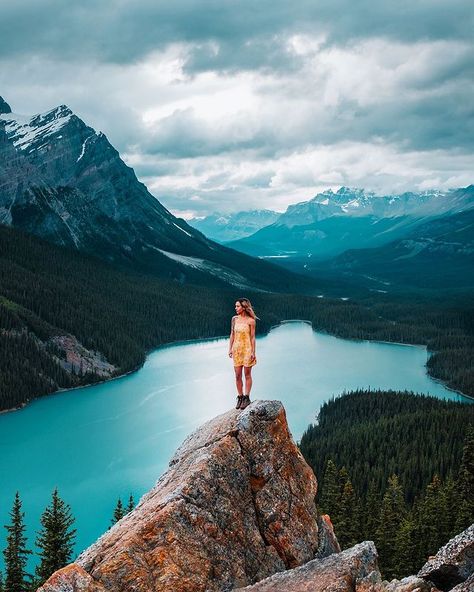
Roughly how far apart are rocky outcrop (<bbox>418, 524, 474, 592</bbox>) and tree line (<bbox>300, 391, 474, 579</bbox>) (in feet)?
111

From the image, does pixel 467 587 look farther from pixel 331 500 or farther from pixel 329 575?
pixel 331 500

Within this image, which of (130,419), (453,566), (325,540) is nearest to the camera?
(453,566)

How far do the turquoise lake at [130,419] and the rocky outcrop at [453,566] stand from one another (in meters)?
63.7

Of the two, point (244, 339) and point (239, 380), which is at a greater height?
point (244, 339)

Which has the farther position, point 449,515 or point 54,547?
point 449,515

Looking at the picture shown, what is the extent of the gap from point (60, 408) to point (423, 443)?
8013 cm

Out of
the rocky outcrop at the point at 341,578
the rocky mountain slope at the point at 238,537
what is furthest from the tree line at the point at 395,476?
the rocky outcrop at the point at 341,578

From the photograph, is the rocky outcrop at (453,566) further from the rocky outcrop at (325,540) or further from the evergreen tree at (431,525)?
the evergreen tree at (431,525)

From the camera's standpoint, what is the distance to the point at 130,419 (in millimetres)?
127188

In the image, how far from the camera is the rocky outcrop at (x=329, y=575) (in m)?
14.2

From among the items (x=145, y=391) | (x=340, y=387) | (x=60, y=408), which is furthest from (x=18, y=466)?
(x=340, y=387)

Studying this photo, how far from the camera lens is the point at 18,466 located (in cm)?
10094

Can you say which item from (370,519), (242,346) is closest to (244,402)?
(242,346)

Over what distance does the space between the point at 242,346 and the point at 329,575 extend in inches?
314
